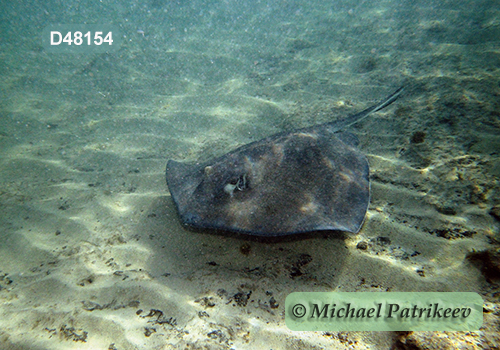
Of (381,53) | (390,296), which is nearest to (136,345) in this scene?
(390,296)

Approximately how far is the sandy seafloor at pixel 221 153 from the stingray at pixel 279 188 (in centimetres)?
64

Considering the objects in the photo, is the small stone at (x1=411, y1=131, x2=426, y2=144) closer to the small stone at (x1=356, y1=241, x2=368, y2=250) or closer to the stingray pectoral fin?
the small stone at (x1=356, y1=241, x2=368, y2=250)

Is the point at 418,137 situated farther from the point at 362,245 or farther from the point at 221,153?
the point at 221,153

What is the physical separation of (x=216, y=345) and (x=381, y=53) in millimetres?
8287

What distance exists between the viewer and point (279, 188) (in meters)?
2.77

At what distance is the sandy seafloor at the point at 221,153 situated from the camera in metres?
2.37

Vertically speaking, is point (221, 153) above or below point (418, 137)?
below

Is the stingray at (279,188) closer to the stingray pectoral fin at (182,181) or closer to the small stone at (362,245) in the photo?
the stingray pectoral fin at (182,181)

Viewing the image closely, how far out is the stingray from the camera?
2410 millimetres
